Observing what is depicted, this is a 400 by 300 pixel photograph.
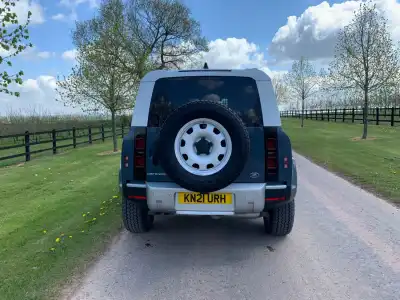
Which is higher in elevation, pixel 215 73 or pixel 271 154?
pixel 215 73

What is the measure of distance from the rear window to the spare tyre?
359 millimetres

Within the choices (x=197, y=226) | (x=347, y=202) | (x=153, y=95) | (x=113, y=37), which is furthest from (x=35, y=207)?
(x=113, y=37)

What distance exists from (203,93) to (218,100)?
7.4 inches

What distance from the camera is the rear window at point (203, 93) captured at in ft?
12.8

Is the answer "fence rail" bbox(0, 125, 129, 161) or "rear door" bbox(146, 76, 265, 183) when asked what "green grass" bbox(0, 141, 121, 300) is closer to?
"rear door" bbox(146, 76, 265, 183)

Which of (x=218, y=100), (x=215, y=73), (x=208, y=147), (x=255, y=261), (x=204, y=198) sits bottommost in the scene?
(x=255, y=261)

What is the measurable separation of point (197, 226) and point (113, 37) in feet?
45.7

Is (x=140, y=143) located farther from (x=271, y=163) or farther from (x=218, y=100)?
(x=271, y=163)

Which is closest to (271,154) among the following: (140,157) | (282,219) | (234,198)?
(234,198)

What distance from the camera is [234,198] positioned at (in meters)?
3.69

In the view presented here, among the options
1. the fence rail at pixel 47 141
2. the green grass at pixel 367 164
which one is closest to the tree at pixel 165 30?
the fence rail at pixel 47 141

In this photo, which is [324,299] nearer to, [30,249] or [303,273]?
[303,273]

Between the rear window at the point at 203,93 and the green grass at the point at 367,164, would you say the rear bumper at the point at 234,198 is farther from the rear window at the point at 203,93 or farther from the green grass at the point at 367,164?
the green grass at the point at 367,164

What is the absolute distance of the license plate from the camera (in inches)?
146
